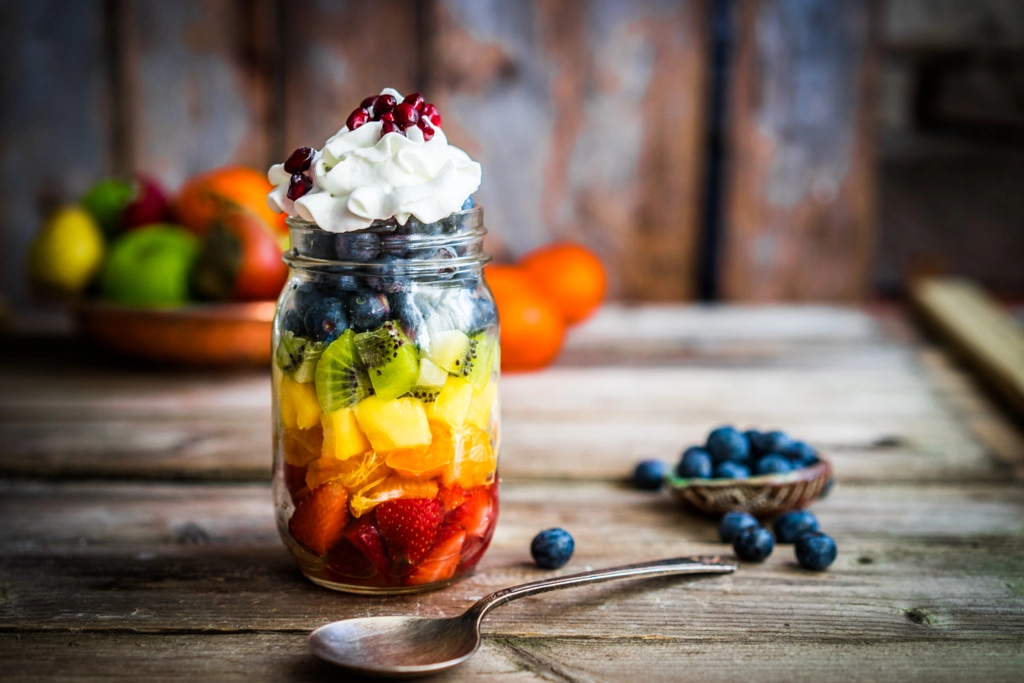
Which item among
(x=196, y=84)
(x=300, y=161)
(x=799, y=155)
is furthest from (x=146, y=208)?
(x=799, y=155)

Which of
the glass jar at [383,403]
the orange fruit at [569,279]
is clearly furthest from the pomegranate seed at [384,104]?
the orange fruit at [569,279]

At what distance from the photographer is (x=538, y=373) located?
1.53m

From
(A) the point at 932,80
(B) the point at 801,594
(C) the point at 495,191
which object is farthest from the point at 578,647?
(A) the point at 932,80

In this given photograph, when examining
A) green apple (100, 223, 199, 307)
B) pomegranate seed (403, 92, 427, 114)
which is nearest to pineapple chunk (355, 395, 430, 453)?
pomegranate seed (403, 92, 427, 114)

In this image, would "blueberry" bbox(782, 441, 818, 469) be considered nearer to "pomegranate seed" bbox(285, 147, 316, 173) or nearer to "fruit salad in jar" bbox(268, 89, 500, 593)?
"fruit salad in jar" bbox(268, 89, 500, 593)

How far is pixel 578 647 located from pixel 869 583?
0.28 m

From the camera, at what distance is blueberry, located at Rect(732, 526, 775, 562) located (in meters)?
0.83

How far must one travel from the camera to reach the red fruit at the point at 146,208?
5.29ft

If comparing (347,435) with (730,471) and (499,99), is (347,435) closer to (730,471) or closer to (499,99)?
(730,471)

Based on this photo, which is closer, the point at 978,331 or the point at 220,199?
the point at 220,199

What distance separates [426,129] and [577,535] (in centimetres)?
41

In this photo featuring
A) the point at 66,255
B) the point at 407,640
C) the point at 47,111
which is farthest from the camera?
the point at 47,111

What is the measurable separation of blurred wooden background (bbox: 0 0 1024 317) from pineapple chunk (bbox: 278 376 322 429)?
152 centimetres

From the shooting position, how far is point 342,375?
704 mm
